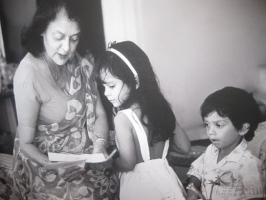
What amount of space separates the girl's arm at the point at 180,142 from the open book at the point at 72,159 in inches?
9.7

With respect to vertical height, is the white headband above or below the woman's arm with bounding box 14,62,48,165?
above

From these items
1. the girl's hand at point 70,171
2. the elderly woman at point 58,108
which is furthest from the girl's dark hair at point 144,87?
the girl's hand at point 70,171

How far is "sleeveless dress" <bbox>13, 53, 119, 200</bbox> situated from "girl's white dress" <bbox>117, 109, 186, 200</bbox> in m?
0.07

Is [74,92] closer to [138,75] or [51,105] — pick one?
[51,105]

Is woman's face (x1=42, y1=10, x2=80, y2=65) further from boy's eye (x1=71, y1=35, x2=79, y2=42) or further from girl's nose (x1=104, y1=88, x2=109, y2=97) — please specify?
girl's nose (x1=104, y1=88, x2=109, y2=97)

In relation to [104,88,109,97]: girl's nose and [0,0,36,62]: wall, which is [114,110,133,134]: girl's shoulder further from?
A: [0,0,36,62]: wall

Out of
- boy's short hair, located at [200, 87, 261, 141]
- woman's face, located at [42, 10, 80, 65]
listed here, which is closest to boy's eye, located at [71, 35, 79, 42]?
woman's face, located at [42, 10, 80, 65]

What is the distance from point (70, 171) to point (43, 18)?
24.5 inches

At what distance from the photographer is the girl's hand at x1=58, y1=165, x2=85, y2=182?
66.4 inches

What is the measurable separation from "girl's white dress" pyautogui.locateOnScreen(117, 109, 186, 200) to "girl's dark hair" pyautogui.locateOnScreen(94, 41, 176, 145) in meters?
0.08

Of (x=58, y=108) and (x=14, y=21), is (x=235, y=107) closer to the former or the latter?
(x=58, y=108)

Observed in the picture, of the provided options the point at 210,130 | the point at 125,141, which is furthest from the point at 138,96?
the point at 210,130

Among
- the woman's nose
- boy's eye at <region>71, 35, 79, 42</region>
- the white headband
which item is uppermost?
boy's eye at <region>71, 35, 79, 42</region>

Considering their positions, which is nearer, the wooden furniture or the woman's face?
the woman's face
